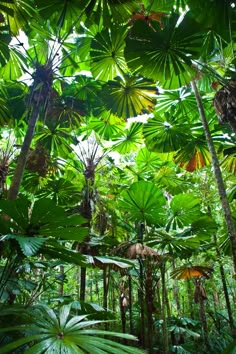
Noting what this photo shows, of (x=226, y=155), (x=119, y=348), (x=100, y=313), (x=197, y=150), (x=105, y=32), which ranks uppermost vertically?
(x=105, y=32)

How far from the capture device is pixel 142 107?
4637mm

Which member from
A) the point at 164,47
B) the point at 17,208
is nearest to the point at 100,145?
the point at 164,47

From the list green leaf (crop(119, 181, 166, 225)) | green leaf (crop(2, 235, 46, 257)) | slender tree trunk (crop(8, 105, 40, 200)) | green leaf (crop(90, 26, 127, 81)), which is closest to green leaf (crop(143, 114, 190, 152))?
green leaf (crop(90, 26, 127, 81))

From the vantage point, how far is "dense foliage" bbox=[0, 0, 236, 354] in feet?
6.86

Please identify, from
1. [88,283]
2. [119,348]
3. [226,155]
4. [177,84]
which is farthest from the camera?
[88,283]

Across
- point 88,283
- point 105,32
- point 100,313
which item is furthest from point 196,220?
point 88,283

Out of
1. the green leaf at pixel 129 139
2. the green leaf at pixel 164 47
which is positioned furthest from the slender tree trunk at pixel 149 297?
the green leaf at pixel 164 47

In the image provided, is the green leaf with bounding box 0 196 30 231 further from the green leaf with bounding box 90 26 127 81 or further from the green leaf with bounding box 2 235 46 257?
the green leaf with bounding box 90 26 127 81

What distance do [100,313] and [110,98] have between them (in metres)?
3.06

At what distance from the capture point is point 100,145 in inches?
228

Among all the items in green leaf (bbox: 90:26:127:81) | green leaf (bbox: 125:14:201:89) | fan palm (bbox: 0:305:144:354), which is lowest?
fan palm (bbox: 0:305:144:354)

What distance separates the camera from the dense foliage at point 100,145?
6.86ft

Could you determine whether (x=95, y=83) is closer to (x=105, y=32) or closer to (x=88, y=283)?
(x=105, y=32)

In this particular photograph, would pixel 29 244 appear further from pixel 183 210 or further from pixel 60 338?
pixel 183 210
